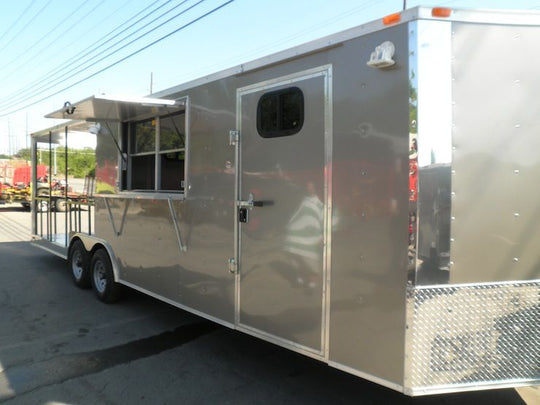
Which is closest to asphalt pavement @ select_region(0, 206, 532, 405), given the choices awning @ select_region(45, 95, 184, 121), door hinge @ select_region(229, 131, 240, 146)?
door hinge @ select_region(229, 131, 240, 146)

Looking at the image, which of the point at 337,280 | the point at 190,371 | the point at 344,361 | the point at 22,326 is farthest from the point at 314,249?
the point at 22,326

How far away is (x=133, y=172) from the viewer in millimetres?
5383

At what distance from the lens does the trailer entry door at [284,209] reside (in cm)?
294

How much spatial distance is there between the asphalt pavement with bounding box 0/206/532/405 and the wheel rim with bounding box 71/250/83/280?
716 millimetres

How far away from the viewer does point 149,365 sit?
3.87 meters

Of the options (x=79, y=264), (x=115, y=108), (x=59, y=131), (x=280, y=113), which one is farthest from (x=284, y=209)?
(x=59, y=131)

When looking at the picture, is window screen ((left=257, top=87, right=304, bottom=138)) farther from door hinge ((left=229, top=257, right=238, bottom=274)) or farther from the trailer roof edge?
door hinge ((left=229, top=257, right=238, bottom=274))

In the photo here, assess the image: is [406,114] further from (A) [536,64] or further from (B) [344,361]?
(B) [344,361]

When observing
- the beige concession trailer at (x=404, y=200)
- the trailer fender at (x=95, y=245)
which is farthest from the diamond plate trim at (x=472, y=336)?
the trailer fender at (x=95, y=245)

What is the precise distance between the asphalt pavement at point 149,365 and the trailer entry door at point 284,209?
0.57 m

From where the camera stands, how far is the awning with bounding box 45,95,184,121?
4.18m

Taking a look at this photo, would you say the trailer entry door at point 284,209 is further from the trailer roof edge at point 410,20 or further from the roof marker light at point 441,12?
the roof marker light at point 441,12

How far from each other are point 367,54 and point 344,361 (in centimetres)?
200

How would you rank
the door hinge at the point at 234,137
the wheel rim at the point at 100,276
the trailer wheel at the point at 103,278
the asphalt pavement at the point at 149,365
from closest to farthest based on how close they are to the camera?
the asphalt pavement at the point at 149,365
the door hinge at the point at 234,137
the trailer wheel at the point at 103,278
the wheel rim at the point at 100,276
